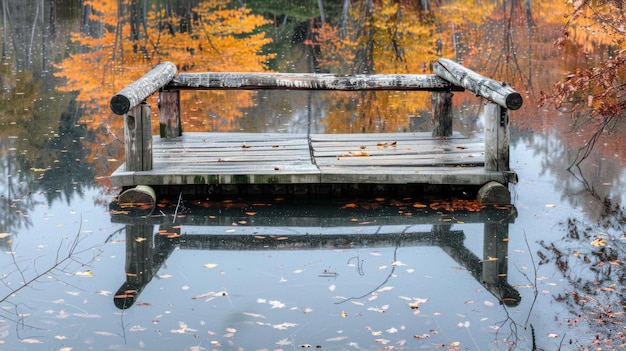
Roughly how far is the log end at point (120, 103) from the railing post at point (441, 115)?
419 cm

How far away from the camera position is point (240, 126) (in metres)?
14.1

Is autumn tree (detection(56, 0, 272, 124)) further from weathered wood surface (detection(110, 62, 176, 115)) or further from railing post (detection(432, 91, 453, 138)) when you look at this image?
railing post (detection(432, 91, 453, 138))

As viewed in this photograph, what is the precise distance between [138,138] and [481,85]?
3603 mm

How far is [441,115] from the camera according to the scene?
34.1ft

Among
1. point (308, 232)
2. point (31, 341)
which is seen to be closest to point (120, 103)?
point (308, 232)

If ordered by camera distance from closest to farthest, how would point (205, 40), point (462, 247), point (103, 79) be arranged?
point (462, 247) → point (103, 79) → point (205, 40)

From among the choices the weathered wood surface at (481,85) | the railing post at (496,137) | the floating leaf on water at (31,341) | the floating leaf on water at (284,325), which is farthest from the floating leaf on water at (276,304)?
the railing post at (496,137)

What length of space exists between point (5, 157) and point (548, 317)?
794 cm

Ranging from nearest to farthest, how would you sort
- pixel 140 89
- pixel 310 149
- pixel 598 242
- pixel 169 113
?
pixel 598 242, pixel 140 89, pixel 310 149, pixel 169 113

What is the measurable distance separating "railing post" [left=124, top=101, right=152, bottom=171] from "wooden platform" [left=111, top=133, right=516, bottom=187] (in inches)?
4.8

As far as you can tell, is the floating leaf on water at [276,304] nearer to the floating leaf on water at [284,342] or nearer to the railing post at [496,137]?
the floating leaf on water at [284,342]

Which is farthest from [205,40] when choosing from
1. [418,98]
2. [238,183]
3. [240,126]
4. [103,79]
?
[238,183]

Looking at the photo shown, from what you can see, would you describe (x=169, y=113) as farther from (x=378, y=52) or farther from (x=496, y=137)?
(x=378, y=52)

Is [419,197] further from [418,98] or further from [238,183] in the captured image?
[418,98]
